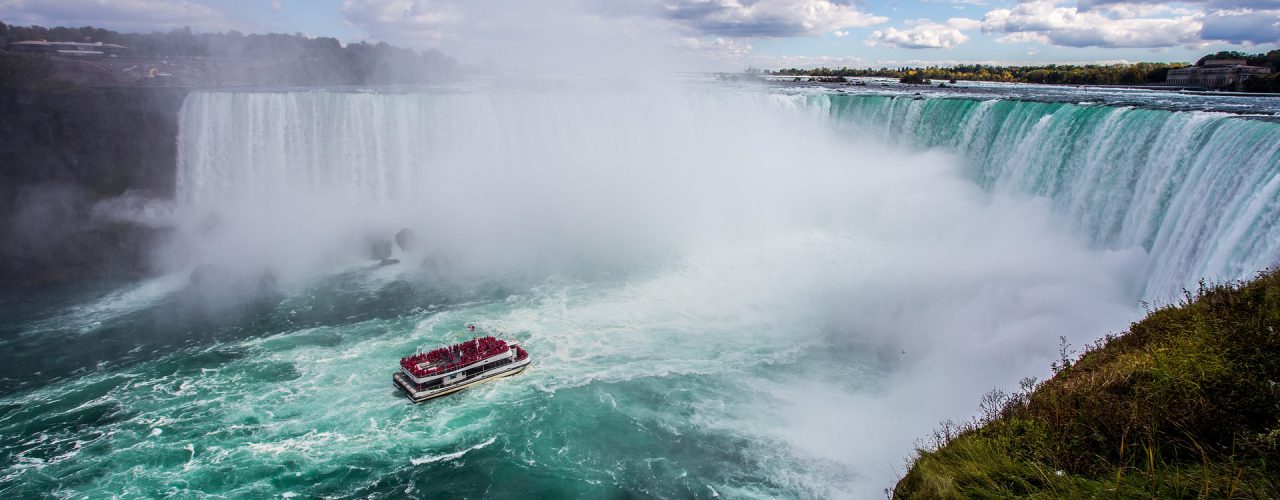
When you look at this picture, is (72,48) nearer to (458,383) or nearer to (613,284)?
(613,284)

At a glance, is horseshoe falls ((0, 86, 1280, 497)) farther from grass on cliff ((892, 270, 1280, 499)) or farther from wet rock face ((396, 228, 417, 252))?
grass on cliff ((892, 270, 1280, 499))

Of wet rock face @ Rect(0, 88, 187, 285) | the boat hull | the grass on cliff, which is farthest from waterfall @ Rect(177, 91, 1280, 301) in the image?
the boat hull

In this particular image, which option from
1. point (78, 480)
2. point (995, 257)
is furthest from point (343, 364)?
point (995, 257)

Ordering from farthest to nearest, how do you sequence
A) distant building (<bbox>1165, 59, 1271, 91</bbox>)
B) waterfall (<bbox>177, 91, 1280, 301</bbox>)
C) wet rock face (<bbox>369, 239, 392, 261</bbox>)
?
distant building (<bbox>1165, 59, 1271, 91</bbox>) < wet rock face (<bbox>369, 239, 392, 261</bbox>) < waterfall (<bbox>177, 91, 1280, 301</bbox>)

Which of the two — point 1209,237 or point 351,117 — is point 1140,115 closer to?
point 1209,237

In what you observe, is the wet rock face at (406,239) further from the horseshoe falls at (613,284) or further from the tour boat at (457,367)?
the tour boat at (457,367)
